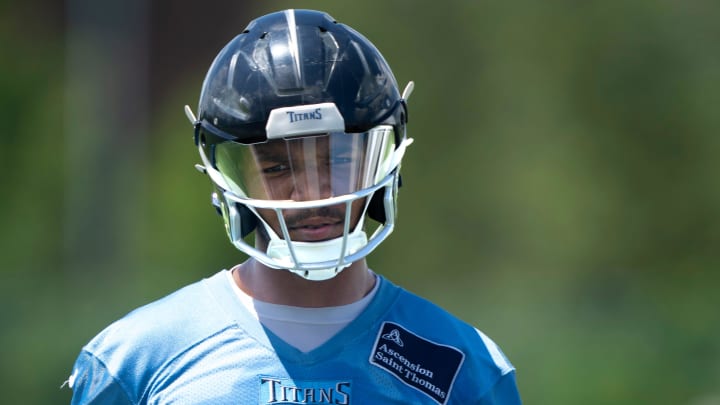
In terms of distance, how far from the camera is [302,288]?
2.07 m

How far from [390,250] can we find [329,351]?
5.81 meters

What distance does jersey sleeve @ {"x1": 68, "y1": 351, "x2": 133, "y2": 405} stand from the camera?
1968 mm

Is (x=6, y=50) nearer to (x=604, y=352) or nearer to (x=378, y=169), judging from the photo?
(x=604, y=352)

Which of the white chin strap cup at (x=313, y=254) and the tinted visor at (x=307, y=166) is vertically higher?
the tinted visor at (x=307, y=166)

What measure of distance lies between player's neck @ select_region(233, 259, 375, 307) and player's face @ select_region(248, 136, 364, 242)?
0.43 feet

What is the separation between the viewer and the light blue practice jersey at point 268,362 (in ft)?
6.33

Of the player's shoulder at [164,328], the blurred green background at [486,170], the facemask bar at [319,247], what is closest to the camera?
the facemask bar at [319,247]

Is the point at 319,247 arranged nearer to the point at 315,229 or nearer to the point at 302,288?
the point at 315,229

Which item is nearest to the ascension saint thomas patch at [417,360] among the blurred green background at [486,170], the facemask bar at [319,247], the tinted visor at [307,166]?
the facemask bar at [319,247]

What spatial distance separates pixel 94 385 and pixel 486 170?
→ 630cm

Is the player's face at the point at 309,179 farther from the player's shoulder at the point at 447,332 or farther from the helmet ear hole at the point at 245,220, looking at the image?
the player's shoulder at the point at 447,332

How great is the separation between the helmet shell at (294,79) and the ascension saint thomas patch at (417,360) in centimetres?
40

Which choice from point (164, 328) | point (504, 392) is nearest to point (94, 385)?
point (164, 328)

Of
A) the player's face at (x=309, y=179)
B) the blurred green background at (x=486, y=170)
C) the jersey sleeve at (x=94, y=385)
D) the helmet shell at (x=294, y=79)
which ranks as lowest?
the blurred green background at (x=486, y=170)
